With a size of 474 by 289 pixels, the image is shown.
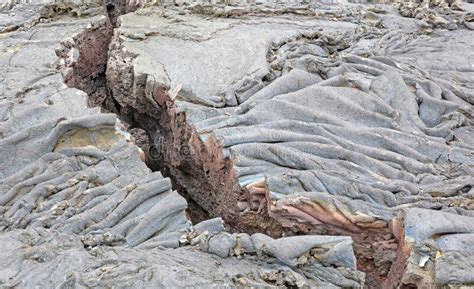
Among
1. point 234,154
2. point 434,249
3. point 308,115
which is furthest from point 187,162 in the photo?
point 434,249

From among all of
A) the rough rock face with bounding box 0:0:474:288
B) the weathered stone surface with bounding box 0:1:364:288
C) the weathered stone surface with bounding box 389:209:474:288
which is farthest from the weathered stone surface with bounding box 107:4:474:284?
the weathered stone surface with bounding box 0:1:364:288

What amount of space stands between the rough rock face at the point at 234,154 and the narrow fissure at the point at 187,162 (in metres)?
0.02

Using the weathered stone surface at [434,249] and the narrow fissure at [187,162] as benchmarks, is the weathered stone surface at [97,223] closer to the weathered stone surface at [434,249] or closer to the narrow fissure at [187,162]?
the weathered stone surface at [434,249]

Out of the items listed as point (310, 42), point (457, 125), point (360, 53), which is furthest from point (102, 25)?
point (457, 125)

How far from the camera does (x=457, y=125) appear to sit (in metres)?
4.40

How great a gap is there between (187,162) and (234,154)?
1.01 m

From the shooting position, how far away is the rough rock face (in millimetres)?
2910

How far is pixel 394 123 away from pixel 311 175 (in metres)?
1.14

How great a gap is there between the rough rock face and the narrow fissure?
21 millimetres

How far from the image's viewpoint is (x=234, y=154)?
386cm

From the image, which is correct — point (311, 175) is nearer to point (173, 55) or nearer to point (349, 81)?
point (349, 81)

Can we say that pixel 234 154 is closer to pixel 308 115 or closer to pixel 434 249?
pixel 308 115

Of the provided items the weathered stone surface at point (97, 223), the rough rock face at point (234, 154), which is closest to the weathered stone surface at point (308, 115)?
the rough rock face at point (234, 154)

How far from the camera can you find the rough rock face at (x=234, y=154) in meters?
2.91
